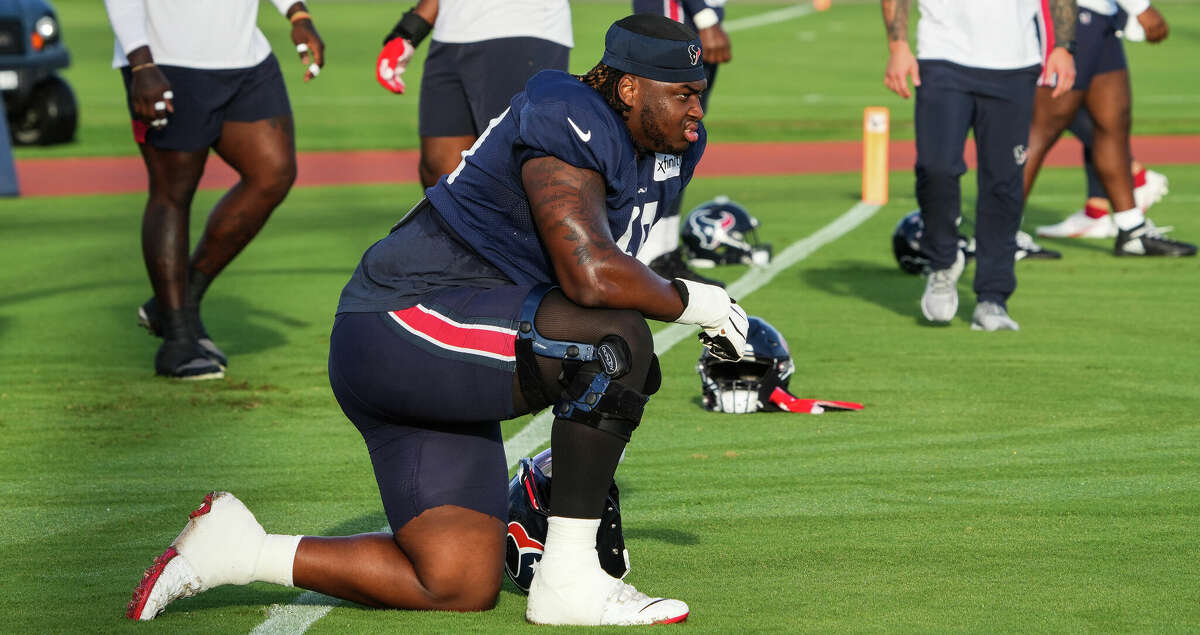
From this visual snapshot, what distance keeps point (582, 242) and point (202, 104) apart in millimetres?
3880

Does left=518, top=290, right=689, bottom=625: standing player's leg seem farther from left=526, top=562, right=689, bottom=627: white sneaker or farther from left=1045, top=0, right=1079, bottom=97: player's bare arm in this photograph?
left=1045, top=0, right=1079, bottom=97: player's bare arm

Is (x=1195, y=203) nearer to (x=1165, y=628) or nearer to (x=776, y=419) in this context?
(x=776, y=419)

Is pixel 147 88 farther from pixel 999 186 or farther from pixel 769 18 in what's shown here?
pixel 769 18

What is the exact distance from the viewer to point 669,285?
4.40 m

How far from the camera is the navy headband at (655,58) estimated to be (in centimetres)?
444

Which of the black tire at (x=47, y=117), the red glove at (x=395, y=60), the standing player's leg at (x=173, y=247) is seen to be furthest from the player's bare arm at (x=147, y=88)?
the black tire at (x=47, y=117)

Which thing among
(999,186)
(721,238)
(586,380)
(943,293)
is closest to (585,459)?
(586,380)

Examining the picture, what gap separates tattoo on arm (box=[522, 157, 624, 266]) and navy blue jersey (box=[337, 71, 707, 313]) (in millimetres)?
57

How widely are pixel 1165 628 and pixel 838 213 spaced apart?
1072 centimetres

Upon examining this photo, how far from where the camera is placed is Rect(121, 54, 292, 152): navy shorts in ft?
25.1

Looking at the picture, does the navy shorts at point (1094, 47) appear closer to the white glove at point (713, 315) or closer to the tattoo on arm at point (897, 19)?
the tattoo on arm at point (897, 19)

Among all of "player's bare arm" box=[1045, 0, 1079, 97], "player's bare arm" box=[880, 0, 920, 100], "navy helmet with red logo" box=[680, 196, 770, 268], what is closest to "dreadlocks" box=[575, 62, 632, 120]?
"player's bare arm" box=[880, 0, 920, 100]

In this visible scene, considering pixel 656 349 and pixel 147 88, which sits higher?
pixel 147 88

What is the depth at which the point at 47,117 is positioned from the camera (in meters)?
21.2
